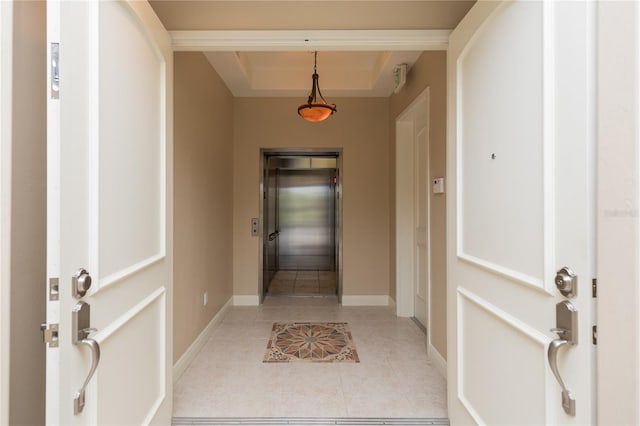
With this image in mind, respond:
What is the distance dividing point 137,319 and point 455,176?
1582 mm

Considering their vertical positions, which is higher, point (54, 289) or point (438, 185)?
point (438, 185)

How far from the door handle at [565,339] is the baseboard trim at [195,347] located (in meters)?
2.23

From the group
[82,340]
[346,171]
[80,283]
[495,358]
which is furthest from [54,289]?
[346,171]

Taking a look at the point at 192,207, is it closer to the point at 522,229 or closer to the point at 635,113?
the point at 522,229

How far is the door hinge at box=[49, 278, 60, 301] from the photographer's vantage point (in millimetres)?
914

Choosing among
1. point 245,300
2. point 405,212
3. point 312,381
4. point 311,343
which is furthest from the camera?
point 245,300

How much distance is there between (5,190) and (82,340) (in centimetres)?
47

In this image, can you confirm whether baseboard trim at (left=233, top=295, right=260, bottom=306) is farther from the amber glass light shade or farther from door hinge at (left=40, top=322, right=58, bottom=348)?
door hinge at (left=40, top=322, right=58, bottom=348)

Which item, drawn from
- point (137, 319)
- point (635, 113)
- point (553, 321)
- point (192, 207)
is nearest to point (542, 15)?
point (635, 113)

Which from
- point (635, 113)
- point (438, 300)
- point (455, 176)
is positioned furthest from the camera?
point (438, 300)

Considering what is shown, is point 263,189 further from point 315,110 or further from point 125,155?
point 125,155

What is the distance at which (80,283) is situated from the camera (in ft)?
3.20

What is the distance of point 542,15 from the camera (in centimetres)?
104

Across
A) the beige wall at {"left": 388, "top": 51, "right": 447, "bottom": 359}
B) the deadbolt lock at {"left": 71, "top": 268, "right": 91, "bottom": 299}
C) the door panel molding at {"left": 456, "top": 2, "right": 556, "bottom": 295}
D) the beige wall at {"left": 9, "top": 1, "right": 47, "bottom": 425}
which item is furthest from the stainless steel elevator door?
the deadbolt lock at {"left": 71, "top": 268, "right": 91, "bottom": 299}
